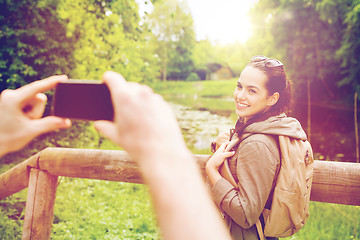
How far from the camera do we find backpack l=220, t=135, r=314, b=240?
1.38 metres

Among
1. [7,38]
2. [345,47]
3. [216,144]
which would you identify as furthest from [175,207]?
[345,47]

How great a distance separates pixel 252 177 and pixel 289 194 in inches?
8.0

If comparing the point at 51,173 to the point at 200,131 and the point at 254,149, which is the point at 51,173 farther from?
the point at 200,131

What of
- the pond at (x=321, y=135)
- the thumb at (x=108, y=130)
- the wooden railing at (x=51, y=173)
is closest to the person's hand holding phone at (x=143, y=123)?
the thumb at (x=108, y=130)

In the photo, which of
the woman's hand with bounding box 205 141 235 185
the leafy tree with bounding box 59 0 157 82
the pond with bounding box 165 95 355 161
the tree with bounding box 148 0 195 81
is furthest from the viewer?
the tree with bounding box 148 0 195 81

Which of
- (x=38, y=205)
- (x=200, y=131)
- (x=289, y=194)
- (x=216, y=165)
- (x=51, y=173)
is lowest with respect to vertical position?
(x=200, y=131)

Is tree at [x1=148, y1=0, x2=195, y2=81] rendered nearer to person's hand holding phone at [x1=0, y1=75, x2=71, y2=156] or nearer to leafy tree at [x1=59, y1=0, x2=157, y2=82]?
leafy tree at [x1=59, y1=0, x2=157, y2=82]

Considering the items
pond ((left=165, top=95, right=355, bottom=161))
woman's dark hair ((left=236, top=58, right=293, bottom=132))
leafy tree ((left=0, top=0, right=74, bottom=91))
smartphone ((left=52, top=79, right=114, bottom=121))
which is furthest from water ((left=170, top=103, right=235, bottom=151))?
smartphone ((left=52, top=79, right=114, bottom=121))

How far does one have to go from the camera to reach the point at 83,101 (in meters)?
0.70

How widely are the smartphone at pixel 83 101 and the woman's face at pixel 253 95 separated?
1.16 meters

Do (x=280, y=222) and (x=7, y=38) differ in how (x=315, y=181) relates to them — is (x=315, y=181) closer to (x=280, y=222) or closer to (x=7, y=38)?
(x=280, y=222)

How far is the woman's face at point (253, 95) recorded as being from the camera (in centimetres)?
165

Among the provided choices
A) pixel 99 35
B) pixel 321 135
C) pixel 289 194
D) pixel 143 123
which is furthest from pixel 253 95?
pixel 321 135

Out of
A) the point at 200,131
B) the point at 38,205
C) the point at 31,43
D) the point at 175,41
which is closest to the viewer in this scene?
the point at 38,205
